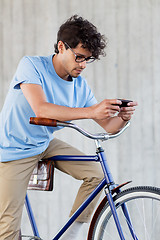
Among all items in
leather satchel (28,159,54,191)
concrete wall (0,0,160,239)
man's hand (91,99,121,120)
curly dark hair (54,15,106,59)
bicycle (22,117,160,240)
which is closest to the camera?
man's hand (91,99,121,120)

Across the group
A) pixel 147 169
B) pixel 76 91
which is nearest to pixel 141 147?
pixel 147 169

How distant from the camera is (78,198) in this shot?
193 centimetres

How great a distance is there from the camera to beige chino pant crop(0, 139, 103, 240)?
1799mm

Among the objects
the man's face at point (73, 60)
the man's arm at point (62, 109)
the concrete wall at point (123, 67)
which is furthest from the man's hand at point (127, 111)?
the concrete wall at point (123, 67)

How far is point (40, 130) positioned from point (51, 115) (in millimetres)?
273

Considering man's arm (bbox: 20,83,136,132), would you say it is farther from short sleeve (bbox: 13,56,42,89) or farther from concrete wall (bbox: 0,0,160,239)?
concrete wall (bbox: 0,0,160,239)

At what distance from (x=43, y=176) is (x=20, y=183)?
0.12 metres

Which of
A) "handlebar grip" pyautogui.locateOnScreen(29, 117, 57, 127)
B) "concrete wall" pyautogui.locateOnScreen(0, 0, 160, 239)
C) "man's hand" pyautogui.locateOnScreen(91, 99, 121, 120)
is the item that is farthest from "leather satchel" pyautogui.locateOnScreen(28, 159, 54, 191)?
"concrete wall" pyautogui.locateOnScreen(0, 0, 160, 239)

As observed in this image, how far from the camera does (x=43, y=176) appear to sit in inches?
74.3

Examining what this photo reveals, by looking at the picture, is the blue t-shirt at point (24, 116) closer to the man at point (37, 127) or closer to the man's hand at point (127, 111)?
the man at point (37, 127)

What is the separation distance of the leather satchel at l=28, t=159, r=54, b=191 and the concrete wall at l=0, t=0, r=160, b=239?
989mm

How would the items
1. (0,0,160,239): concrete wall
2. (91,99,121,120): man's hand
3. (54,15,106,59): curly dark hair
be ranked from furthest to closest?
(0,0,160,239): concrete wall < (54,15,106,59): curly dark hair < (91,99,121,120): man's hand

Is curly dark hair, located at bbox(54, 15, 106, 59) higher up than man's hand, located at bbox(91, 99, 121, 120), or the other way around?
curly dark hair, located at bbox(54, 15, 106, 59)

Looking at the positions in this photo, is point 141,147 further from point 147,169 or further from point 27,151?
point 27,151
